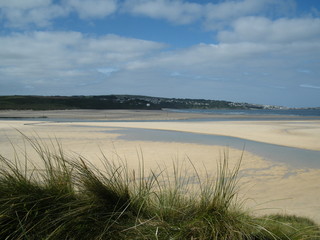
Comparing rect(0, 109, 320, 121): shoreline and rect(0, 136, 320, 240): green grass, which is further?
rect(0, 109, 320, 121): shoreline

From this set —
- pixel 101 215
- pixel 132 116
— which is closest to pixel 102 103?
pixel 132 116

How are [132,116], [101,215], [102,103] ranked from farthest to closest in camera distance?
[102,103], [132,116], [101,215]

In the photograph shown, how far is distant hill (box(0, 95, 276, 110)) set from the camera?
86812 mm

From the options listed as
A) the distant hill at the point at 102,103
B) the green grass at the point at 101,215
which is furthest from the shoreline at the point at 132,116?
the green grass at the point at 101,215

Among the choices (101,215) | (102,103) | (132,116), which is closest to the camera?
(101,215)

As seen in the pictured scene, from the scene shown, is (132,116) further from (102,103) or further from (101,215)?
(101,215)

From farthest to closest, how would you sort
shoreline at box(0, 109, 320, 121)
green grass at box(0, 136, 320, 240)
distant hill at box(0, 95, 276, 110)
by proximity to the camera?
distant hill at box(0, 95, 276, 110)
shoreline at box(0, 109, 320, 121)
green grass at box(0, 136, 320, 240)

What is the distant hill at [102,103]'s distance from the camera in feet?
285

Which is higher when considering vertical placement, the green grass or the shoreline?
the green grass

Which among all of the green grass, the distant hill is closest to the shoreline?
the distant hill

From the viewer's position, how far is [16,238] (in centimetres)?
246

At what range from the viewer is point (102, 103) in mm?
101750

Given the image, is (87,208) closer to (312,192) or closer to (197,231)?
(197,231)

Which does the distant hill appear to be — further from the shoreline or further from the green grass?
the green grass
